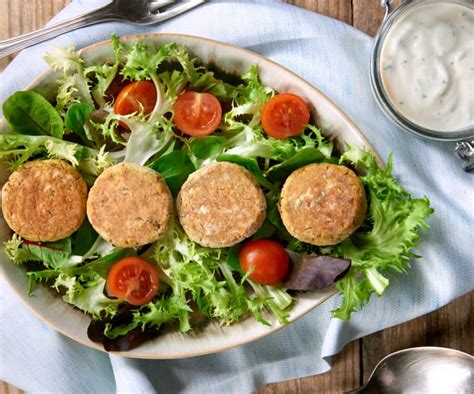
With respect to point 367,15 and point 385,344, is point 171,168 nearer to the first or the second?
point 367,15

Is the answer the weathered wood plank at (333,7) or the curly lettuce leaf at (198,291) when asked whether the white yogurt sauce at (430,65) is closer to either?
the weathered wood plank at (333,7)

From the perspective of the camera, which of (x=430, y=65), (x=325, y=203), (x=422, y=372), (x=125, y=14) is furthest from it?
(x=422, y=372)

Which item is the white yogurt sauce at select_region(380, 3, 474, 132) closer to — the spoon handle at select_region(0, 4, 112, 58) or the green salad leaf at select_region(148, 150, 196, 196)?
the green salad leaf at select_region(148, 150, 196, 196)

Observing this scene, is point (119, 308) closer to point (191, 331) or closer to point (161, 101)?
point (191, 331)

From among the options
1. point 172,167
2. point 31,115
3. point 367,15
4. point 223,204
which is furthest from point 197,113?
point 367,15

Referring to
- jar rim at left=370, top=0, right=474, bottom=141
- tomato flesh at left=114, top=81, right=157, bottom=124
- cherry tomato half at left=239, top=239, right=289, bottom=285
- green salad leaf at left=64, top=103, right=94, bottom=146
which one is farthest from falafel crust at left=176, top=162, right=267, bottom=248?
jar rim at left=370, top=0, right=474, bottom=141

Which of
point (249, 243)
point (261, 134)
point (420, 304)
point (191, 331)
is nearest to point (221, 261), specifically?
point (249, 243)
